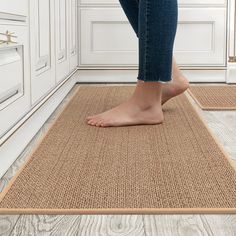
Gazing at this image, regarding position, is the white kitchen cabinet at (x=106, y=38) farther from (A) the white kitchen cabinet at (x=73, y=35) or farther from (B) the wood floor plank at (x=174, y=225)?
(B) the wood floor plank at (x=174, y=225)

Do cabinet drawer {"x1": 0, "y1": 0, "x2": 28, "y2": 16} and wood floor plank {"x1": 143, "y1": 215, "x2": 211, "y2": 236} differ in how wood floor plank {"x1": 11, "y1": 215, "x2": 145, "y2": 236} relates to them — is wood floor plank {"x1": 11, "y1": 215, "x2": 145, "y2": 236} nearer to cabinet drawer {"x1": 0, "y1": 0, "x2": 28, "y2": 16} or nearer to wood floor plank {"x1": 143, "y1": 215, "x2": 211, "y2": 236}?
wood floor plank {"x1": 143, "y1": 215, "x2": 211, "y2": 236}

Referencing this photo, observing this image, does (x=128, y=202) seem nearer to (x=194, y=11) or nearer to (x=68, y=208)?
(x=68, y=208)

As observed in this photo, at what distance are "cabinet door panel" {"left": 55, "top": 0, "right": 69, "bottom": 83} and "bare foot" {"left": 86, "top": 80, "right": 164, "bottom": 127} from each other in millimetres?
426

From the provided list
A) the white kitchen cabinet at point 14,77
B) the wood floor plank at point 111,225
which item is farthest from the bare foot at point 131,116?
the wood floor plank at point 111,225

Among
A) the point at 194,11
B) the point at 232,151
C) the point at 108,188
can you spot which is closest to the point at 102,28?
the point at 194,11

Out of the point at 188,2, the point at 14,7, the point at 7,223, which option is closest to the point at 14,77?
the point at 14,7

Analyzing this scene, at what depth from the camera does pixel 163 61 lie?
1.32 meters

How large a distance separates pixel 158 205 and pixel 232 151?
42 centimetres

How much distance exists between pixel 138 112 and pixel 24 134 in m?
0.35

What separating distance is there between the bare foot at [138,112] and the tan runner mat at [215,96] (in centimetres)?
35

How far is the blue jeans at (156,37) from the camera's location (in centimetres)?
130

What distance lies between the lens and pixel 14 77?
1.11 metres

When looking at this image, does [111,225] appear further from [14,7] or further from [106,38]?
[106,38]

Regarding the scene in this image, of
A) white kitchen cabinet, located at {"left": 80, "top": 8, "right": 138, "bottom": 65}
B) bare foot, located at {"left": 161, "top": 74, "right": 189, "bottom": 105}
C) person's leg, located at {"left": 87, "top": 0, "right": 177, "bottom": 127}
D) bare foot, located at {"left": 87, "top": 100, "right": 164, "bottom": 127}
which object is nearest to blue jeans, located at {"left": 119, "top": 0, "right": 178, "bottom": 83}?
person's leg, located at {"left": 87, "top": 0, "right": 177, "bottom": 127}
